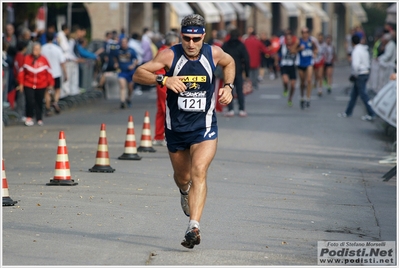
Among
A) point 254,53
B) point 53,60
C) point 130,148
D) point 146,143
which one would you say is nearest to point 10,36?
point 53,60

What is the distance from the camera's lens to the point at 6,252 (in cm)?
721

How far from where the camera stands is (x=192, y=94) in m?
7.85

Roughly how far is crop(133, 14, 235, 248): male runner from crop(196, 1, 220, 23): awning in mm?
34628

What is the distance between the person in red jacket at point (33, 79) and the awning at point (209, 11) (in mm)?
23001

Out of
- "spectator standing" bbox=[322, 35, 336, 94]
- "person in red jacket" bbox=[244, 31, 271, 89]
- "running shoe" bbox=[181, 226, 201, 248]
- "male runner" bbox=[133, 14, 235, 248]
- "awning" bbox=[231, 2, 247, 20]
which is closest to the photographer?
"running shoe" bbox=[181, 226, 201, 248]

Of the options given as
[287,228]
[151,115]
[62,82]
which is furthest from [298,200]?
[62,82]

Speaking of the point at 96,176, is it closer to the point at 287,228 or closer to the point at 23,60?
the point at 287,228

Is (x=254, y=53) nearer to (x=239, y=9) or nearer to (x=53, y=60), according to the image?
(x=53, y=60)

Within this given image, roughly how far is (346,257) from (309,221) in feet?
5.19

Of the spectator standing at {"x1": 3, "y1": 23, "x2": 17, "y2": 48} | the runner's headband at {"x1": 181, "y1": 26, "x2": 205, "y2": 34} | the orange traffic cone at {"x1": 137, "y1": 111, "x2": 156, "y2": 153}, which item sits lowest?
the orange traffic cone at {"x1": 137, "y1": 111, "x2": 156, "y2": 153}

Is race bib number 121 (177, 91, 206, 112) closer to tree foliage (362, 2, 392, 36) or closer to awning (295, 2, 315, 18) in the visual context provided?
awning (295, 2, 315, 18)

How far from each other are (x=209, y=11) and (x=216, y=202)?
34056 millimetres

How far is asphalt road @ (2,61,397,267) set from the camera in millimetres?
7367

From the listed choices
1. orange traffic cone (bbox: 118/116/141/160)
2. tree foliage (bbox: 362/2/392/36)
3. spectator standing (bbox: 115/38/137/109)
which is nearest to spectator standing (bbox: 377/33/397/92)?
spectator standing (bbox: 115/38/137/109)
